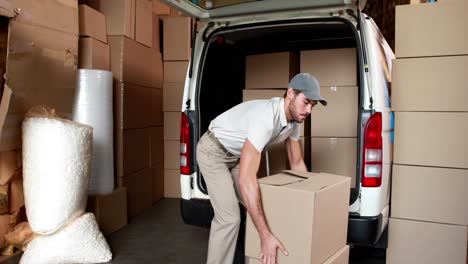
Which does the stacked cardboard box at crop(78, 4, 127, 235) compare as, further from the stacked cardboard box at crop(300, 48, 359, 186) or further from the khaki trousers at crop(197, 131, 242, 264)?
the stacked cardboard box at crop(300, 48, 359, 186)

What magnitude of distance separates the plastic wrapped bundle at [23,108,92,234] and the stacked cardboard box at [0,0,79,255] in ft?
0.47

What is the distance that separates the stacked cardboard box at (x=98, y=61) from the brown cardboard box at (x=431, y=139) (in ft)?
7.24

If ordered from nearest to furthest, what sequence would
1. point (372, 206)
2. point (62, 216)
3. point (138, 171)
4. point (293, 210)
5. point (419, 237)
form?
point (293, 210) → point (372, 206) → point (419, 237) → point (62, 216) → point (138, 171)

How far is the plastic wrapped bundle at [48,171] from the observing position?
8.66 ft

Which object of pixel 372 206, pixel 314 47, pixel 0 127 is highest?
pixel 314 47

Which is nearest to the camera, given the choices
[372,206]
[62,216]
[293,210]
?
[293,210]

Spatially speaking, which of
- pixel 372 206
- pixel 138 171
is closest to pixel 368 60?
pixel 372 206

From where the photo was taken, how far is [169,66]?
4820mm

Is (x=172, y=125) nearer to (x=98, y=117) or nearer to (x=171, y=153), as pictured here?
(x=171, y=153)

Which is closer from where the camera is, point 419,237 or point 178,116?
point 419,237

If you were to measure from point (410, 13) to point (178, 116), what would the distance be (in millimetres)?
2925

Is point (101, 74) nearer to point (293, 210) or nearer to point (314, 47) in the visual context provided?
point (314, 47)

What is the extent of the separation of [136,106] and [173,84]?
81 cm

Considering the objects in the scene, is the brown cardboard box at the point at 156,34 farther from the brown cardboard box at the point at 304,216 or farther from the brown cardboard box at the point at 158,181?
the brown cardboard box at the point at 304,216
